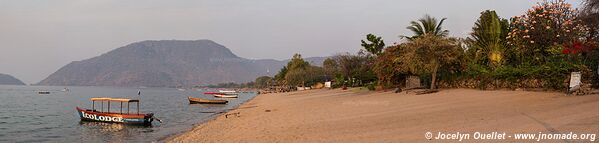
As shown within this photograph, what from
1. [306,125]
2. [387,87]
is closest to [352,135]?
[306,125]

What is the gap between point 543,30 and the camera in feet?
89.5

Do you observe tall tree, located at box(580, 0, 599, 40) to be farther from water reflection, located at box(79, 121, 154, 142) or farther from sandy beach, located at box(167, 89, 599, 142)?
water reflection, located at box(79, 121, 154, 142)

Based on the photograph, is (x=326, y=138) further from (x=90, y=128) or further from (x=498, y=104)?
(x=90, y=128)

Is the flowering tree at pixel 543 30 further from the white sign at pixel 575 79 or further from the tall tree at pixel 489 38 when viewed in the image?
the white sign at pixel 575 79

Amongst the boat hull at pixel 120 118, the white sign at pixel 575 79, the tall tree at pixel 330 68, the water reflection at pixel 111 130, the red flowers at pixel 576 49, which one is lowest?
the water reflection at pixel 111 130

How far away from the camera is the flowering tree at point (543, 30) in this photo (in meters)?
26.5

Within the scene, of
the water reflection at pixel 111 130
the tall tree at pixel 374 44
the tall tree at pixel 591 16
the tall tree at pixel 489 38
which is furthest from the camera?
the tall tree at pixel 374 44

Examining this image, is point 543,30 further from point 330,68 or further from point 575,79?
point 330,68

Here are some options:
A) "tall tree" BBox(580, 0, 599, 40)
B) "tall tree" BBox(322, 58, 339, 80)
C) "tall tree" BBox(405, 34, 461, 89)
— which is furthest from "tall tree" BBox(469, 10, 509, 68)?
"tall tree" BBox(322, 58, 339, 80)

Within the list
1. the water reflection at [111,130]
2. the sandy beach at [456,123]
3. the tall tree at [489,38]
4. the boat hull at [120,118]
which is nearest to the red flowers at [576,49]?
the sandy beach at [456,123]

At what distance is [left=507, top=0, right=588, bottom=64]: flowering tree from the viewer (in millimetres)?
26531

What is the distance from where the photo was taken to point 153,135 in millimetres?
23656

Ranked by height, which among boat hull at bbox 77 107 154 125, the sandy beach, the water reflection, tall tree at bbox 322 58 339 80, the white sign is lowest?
the water reflection

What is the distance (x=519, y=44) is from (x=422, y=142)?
2111cm
